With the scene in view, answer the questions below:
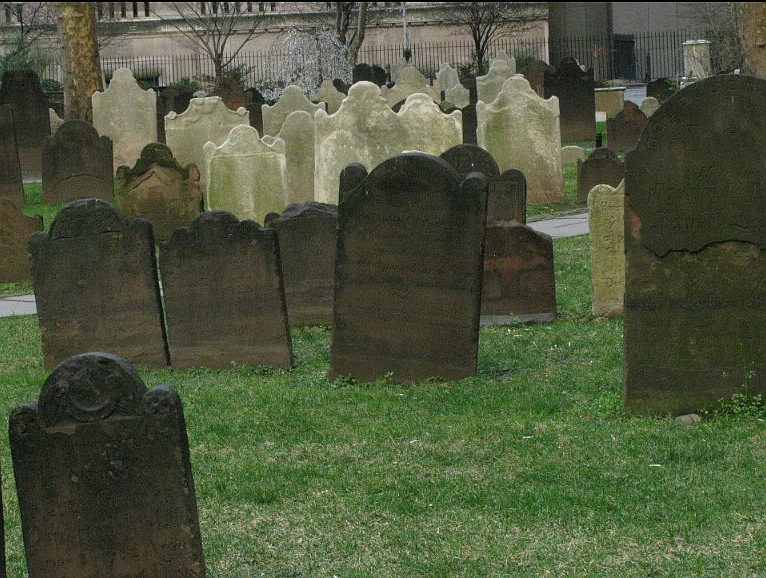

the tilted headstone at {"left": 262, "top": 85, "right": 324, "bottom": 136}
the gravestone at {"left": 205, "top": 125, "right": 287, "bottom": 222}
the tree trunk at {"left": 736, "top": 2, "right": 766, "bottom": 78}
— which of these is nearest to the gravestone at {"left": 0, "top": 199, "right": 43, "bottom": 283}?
the gravestone at {"left": 205, "top": 125, "right": 287, "bottom": 222}

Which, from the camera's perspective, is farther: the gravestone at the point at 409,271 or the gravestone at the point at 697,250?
the gravestone at the point at 409,271

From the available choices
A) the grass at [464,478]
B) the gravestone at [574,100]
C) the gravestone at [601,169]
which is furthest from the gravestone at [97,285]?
the gravestone at [574,100]

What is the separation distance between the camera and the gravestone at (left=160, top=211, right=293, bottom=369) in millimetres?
8742

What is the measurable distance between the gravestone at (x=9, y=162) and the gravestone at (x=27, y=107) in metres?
5.86

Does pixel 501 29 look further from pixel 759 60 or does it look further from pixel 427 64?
pixel 759 60

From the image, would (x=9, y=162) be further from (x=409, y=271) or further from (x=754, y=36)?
(x=409, y=271)

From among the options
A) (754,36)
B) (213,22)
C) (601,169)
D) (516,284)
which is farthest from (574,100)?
(213,22)

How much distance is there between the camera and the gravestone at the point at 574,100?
1045 inches

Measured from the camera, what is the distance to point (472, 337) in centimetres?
810

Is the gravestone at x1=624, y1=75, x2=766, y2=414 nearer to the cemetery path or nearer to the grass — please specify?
the grass

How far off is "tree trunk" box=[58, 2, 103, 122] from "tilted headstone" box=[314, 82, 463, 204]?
11.0 m

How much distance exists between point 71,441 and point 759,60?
1582 centimetres

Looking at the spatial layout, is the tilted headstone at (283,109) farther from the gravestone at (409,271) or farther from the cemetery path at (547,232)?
the gravestone at (409,271)

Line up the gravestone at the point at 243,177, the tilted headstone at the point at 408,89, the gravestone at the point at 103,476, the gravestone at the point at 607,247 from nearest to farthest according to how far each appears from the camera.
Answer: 1. the gravestone at the point at 103,476
2. the gravestone at the point at 607,247
3. the gravestone at the point at 243,177
4. the tilted headstone at the point at 408,89
